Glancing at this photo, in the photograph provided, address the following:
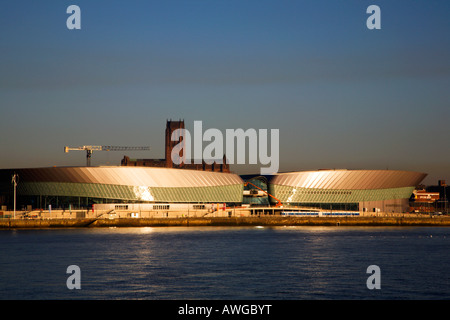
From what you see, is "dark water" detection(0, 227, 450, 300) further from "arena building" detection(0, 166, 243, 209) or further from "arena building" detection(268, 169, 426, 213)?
"arena building" detection(268, 169, 426, 213)

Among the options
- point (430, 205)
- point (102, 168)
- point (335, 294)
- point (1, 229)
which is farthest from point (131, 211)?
point (430, 205)

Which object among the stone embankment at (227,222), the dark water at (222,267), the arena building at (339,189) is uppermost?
the arena building at (339,189)

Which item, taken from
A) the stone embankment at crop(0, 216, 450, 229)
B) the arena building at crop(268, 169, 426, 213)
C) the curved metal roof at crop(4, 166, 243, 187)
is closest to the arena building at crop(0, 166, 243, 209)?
the curved metal roof at crop(4, 166, 243, 187)

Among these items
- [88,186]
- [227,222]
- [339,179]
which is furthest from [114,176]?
[339,179]

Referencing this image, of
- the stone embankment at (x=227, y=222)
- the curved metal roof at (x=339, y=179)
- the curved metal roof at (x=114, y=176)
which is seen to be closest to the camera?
the stone embankment at (x=227, y=222)

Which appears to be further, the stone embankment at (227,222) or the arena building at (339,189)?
the arena building at (339,189)

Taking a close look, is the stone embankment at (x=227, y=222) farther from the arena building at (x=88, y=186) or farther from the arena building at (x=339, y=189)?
the arena building at (x=339, y=189)

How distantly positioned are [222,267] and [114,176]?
74.0 m

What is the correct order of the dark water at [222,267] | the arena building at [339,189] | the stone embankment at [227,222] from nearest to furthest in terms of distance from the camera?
the dark water at [222,267], the stone embankment at [227,222], the arena building at [339,189]

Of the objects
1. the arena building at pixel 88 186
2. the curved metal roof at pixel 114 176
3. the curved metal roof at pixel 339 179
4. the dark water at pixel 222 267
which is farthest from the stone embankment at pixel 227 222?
the curved metal roof at pixel 339 179

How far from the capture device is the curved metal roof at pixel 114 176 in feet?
393

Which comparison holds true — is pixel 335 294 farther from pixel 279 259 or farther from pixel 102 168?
pixel 102 168

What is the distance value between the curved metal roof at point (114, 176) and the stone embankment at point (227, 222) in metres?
17.7

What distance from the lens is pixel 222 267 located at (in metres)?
50.2
